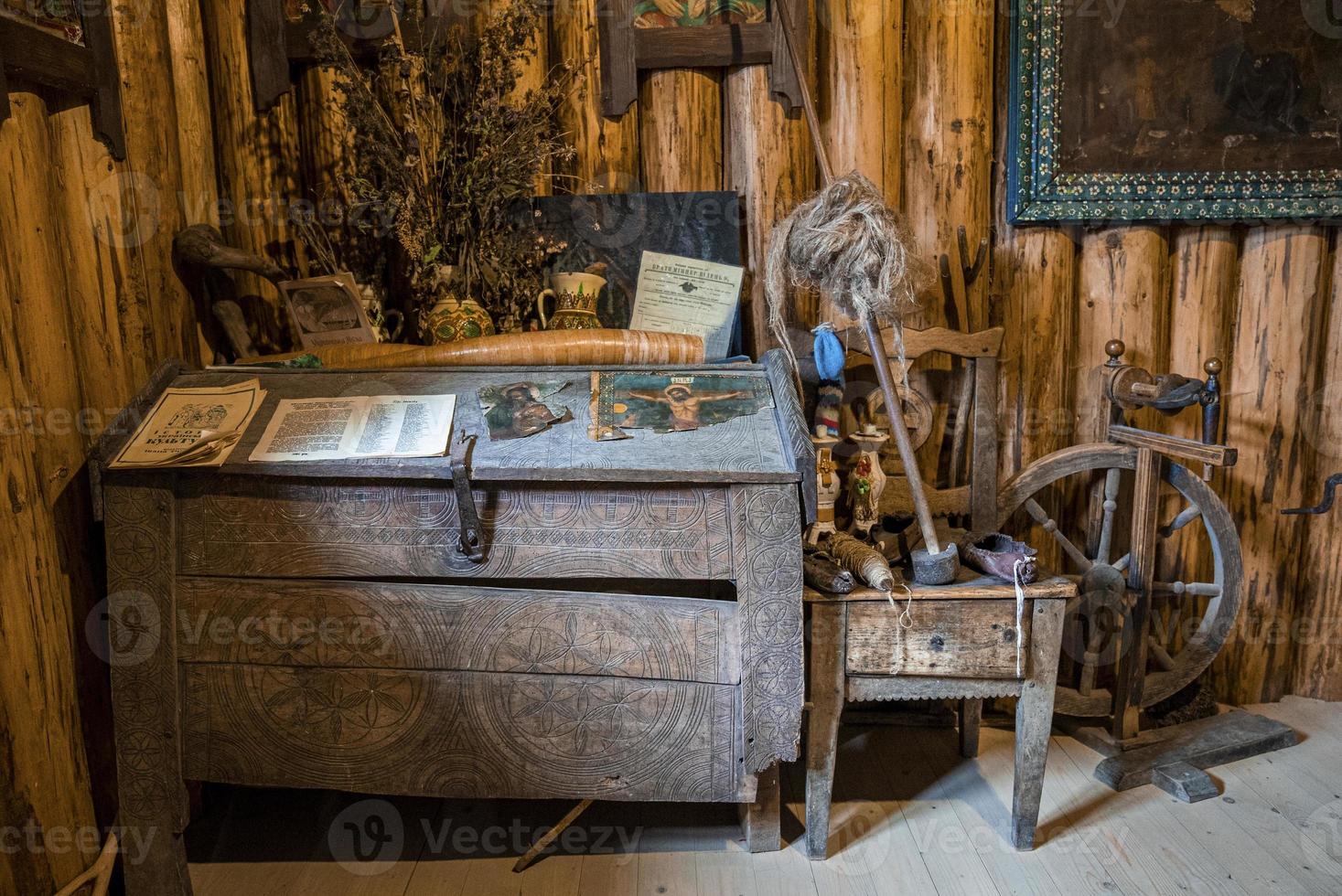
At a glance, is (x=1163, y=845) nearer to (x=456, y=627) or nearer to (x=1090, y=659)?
(x=1090, y=659)

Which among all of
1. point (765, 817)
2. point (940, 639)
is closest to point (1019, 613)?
point (940, 639)

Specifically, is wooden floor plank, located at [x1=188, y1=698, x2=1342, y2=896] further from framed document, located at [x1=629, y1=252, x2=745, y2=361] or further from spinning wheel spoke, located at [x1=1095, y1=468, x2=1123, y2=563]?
framed document, located at [x1=629, y1=252, x2=745, y2=361]

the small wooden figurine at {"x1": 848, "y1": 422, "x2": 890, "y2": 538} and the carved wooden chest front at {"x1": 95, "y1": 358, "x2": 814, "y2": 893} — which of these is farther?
the small wooden figurine at {"x1": 848, "y1": 422, "x2": 890, "y2": 538}

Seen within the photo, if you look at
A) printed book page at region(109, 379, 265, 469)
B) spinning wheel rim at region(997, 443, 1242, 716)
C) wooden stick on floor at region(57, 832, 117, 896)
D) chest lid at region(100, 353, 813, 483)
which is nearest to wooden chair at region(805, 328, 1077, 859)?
chest lid at region(100, 353, 813, 483)

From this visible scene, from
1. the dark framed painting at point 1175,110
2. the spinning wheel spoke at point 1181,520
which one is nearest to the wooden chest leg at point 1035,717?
the spinning wheel spoke at point 1181,520

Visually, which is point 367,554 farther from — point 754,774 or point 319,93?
point 319,93

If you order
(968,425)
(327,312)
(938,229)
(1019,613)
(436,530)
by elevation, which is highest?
(938,229)

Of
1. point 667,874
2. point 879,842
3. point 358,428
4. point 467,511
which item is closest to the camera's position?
point 467,511

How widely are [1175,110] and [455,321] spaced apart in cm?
213

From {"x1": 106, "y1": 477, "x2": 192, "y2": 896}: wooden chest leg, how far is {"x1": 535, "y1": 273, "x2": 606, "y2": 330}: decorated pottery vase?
106 cm

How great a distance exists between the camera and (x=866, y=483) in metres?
2.35

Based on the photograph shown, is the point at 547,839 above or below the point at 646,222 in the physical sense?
below

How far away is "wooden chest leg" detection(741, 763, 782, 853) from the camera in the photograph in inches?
83.7

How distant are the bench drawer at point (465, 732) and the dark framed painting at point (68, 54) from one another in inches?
51.4
